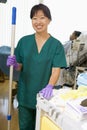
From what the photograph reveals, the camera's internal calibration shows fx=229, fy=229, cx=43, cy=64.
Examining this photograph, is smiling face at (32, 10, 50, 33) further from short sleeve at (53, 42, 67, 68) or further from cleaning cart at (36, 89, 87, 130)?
cleaning cart at (36, 89, 87, 130)

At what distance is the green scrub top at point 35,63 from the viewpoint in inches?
65.9

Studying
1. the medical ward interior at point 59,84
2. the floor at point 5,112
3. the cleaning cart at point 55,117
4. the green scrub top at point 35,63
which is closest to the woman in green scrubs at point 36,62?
the green scrub top at point 35,63

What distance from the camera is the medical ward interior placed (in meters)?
0.91

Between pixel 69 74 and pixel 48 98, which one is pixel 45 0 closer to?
pixel 69 74

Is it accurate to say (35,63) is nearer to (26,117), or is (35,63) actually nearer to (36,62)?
(36,62)

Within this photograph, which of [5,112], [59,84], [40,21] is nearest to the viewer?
[40,21]

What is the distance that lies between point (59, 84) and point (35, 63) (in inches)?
65.1

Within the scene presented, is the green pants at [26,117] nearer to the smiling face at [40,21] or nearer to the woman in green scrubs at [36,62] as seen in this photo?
the woman in green scrubs at [36,62]

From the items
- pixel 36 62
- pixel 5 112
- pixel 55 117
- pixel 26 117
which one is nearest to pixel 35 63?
pixel 36 62

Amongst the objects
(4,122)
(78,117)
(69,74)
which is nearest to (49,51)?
(78,117)

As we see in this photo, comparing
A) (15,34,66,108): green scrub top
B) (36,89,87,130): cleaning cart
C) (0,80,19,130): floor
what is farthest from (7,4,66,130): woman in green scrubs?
(36,89,87,130): cleaning cart

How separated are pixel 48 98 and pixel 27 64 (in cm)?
67

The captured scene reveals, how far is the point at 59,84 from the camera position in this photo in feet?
10.8

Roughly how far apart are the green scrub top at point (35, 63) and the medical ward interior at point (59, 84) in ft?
0.42
